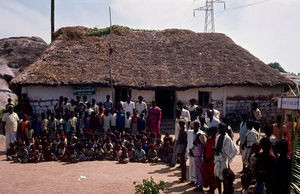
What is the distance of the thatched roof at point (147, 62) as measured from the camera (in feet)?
41.5

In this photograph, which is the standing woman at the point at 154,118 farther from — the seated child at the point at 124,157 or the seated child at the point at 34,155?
the seated child at the point at 34,155

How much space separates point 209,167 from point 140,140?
3423 mm

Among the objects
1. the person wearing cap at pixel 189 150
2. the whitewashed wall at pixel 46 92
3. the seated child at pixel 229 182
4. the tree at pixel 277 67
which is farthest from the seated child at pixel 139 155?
the tree at pixel 277 67

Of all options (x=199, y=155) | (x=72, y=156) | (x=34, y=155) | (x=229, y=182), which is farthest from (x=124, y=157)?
(x=229, y=182)

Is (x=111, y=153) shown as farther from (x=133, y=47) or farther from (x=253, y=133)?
(x=133, y=47)

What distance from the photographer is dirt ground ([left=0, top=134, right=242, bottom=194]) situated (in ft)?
19.0

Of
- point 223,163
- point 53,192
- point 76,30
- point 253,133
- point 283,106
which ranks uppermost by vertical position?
point 76,30

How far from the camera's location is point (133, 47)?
1563 centimetres

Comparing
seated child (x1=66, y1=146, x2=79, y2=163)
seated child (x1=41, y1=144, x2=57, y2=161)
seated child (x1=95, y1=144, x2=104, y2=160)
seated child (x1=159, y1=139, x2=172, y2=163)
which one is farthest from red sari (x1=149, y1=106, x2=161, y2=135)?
seated child (x1=41, y1=144, x2=57, y2=161)

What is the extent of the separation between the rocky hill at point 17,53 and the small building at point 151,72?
686 cm

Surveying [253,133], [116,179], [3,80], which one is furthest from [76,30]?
[253,133]

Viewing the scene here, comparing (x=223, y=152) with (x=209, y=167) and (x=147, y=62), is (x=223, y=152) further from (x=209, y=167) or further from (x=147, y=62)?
(x=147, y=62)

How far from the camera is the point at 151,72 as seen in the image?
13.9m

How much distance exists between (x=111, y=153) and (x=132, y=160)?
67cm
